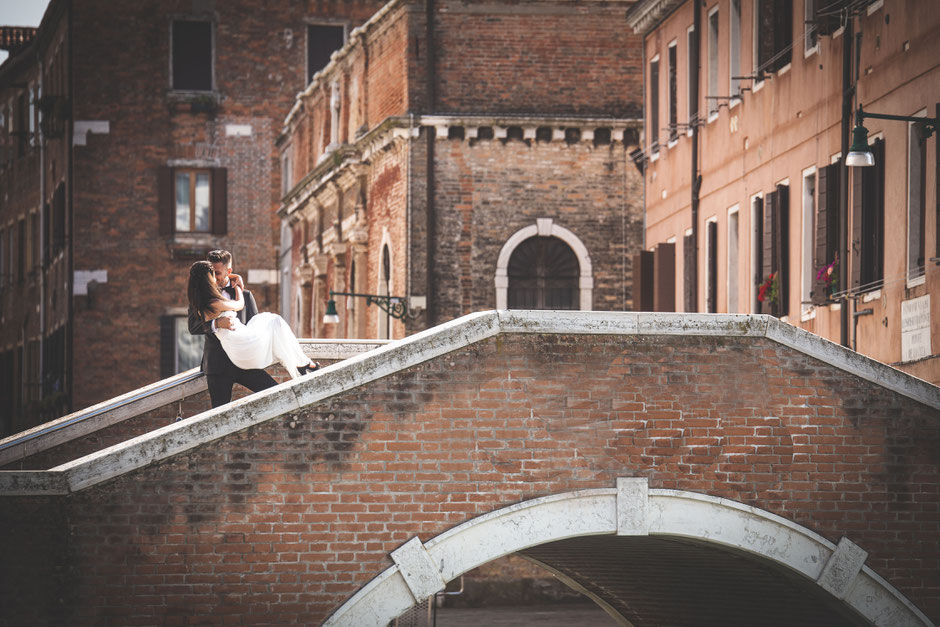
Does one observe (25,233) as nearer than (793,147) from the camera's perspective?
No

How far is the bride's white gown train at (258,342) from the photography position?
1516 centimetres

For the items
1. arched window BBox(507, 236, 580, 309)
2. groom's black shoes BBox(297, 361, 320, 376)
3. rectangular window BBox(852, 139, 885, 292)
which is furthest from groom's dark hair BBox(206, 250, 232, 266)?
arched window BBox(507, 236, 580, 309)

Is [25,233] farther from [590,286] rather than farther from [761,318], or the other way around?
[761,318]

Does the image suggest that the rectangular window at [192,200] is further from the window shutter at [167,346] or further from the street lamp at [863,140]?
the street lamp at [863,140]

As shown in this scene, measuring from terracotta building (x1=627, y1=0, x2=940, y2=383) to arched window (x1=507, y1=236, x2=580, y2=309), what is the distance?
2.27 m

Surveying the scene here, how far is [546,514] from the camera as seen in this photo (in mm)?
14844

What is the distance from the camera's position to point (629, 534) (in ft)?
49.1

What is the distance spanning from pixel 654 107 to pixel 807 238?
7.54 meters

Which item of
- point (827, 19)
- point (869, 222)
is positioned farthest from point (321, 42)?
point (869, 222)

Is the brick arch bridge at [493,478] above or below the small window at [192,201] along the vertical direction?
Result: below

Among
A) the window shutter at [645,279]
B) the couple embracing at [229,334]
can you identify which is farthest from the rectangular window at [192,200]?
the couple embracing at [229,334]

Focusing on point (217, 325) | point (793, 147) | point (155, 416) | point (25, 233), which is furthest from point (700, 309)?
point (25, 233)

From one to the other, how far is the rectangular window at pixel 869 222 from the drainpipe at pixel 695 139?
634 centimetres

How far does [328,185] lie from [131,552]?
22229 mm
